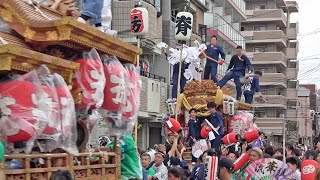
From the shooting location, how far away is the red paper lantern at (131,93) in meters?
5.95

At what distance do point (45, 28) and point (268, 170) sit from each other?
3935 millimetres

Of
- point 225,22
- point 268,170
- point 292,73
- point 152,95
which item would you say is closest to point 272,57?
point 292,73

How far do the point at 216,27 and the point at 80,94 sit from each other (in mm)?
29096

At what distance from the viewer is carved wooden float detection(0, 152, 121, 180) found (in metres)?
4.48

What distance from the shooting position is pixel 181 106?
564 inches

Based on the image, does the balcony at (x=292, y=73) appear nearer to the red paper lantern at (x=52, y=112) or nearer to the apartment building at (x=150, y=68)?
the apartment building at (x=150, y=68)

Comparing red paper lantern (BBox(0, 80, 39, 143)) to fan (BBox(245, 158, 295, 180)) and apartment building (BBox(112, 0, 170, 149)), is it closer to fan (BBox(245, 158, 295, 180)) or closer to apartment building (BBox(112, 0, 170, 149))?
fan (BBox(245, 158, 295, 180))

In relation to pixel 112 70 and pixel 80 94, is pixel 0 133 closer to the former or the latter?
pixel 80 94

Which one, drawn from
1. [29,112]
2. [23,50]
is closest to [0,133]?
[29,112]

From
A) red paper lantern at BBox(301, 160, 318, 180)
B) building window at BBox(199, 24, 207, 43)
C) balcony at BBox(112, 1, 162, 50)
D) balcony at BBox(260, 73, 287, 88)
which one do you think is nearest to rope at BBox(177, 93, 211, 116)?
red paper lantern at BBox(301, 160, 318, 180)

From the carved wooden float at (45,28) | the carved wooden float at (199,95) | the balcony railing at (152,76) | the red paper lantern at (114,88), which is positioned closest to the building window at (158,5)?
the balcony railing at (152,76)

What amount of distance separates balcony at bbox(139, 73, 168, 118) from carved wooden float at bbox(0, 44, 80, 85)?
655 inches

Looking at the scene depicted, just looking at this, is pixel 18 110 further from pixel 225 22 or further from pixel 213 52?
pixel 225 22

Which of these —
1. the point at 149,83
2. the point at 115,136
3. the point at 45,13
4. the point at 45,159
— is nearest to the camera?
the point at 45,159
